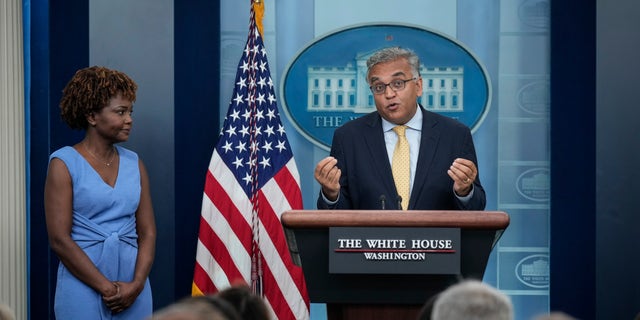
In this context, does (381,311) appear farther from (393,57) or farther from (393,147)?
(393,57)

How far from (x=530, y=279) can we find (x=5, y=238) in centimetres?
317

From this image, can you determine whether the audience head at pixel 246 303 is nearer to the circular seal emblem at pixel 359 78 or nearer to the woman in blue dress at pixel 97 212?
the woman in blue dress at pixel 97 212

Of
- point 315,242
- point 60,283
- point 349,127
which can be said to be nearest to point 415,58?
point 349,127

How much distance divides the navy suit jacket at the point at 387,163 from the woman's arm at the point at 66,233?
44.6 inches

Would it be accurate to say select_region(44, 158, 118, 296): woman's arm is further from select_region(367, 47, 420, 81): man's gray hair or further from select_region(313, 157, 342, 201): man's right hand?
select_region(367, 47, 420, 81): man's gray hair

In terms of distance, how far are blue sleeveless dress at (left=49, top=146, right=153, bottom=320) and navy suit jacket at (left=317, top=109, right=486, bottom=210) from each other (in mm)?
1034

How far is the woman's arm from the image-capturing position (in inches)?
170

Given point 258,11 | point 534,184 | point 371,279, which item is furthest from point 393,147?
point 534,184

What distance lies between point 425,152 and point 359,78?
216 centimetres

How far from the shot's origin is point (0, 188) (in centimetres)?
554

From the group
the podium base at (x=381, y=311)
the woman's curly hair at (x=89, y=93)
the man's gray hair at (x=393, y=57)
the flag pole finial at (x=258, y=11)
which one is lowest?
the podium base at (x=381, y=311)

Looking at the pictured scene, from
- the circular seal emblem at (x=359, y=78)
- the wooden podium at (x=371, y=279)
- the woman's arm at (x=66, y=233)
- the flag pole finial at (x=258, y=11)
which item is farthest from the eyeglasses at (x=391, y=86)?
the circular seal emblem at (x=359, y=78)

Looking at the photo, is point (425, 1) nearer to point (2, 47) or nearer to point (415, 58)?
point (415, 58)

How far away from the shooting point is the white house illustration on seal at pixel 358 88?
6.18m
